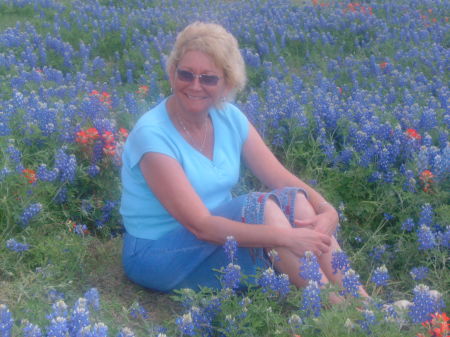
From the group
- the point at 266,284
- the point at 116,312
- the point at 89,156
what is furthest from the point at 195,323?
the point at 89,156

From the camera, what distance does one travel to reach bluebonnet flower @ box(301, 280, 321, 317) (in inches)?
115

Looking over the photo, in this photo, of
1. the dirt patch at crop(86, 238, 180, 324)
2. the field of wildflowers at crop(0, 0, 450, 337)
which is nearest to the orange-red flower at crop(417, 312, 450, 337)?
the field of wildflowers at crop(0, 0, 450, 337)

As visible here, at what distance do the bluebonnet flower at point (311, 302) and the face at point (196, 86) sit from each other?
1273mm

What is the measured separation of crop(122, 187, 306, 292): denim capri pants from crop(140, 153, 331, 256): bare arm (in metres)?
0.12

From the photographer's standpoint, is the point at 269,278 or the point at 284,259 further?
the point at 284,259

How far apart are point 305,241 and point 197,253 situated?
0.62 metres

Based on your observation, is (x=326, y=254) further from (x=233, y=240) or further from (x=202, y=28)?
(x=202, y=28)

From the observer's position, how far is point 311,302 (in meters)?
2.92

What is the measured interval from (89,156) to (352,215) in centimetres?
197

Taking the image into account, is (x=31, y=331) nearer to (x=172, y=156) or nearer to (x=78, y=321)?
(x=78, y=321)

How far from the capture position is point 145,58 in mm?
8531

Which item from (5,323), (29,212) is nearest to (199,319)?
(5,323)

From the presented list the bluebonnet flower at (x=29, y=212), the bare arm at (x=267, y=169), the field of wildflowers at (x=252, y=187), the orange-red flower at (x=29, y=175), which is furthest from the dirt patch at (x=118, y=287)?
the bare arm at (x=267, y=169)

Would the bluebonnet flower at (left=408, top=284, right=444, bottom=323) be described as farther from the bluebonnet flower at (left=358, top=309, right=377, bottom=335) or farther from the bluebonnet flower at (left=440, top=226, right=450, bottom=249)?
the bluebonnet flower at (left=440, top=226, right=450, bottom=249)
